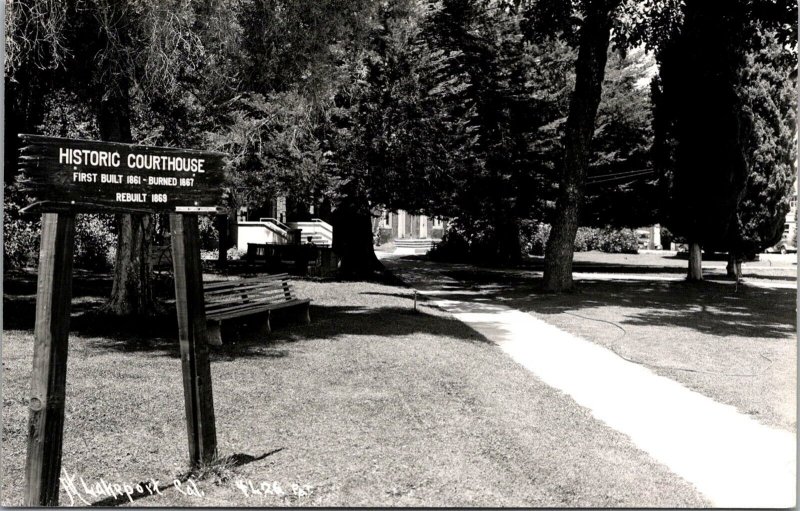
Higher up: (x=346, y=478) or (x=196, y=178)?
(x=196, y=178)

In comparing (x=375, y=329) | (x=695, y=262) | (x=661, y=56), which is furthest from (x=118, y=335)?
(x=695, y=262)

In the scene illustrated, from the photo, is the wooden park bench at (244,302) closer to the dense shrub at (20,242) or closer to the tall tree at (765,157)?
the dense shrub at (20,242)

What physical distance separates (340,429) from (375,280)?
16.3 m

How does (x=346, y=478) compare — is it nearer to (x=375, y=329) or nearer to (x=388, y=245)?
(x=375, y=329)

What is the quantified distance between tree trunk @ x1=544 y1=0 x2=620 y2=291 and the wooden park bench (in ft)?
29.2

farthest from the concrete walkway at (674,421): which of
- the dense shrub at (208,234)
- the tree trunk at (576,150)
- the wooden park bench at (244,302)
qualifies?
the dense shrub at (208,234)

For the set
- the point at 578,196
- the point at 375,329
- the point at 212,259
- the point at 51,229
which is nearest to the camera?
the point at 51,229

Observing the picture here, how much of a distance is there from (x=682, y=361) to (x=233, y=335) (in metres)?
5.92

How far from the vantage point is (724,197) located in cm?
2273

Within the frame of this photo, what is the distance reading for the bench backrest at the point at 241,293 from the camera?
10766 mm

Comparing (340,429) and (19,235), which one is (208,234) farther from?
(340,429)

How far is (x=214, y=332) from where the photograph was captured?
9.81 metres

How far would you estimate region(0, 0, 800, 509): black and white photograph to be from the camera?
16.4 feet

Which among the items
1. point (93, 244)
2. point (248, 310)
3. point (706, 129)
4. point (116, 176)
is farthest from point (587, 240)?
point (116, 176)
